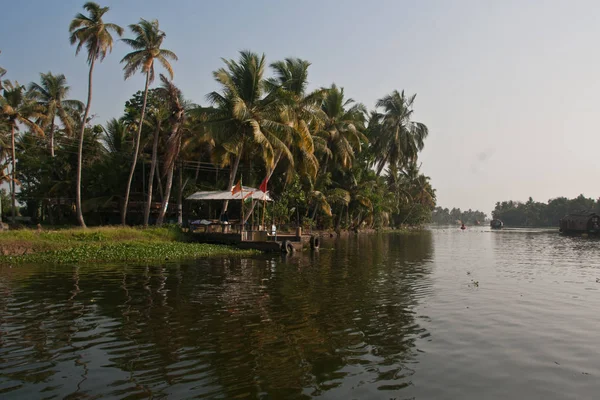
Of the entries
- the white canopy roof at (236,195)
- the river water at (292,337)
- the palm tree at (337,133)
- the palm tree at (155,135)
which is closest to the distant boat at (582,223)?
the palm tree at (337,133)

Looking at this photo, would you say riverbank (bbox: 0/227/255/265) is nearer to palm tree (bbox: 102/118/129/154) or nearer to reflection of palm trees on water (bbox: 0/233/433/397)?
reflection of palm trees on water (bbox: 0/233/433/397)

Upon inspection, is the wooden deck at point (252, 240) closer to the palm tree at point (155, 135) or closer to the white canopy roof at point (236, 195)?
the white canopy roof at point (236, 195)

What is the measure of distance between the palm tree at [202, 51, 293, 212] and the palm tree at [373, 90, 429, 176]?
2779cm

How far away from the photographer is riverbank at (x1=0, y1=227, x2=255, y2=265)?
19969 mm

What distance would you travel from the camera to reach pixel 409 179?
274 feet

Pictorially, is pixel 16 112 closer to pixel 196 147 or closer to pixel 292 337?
pixel 196 147

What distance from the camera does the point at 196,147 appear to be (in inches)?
1468

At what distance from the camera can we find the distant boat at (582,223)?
61.6m

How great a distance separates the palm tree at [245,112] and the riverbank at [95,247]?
23.8 ft

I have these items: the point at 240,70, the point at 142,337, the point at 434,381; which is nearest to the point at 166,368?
the point at 142,337

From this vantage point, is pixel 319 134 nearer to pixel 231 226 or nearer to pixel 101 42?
pixel 231 226

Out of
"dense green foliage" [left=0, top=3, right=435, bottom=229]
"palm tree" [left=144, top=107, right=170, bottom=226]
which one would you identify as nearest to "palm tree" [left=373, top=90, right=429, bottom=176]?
"dense green foliage" [left=0, top=3, right=435, bottom=229]

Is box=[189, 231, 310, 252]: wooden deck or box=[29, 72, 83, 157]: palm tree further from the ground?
box=[29, 72, 83, 157]: palm tree

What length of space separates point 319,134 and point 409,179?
44.7m
